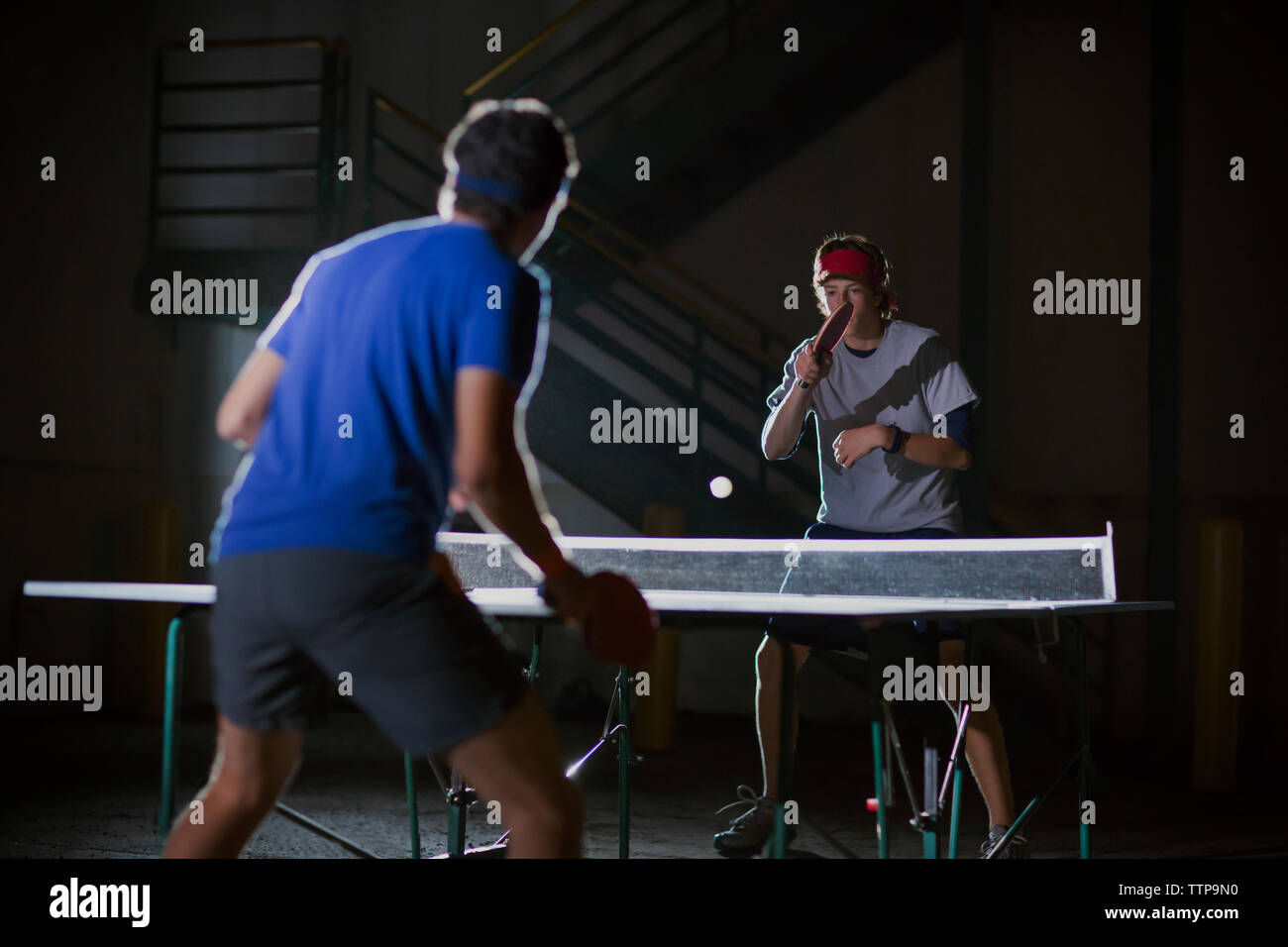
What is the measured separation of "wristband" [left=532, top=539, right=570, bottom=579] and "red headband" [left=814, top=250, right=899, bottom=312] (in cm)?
238

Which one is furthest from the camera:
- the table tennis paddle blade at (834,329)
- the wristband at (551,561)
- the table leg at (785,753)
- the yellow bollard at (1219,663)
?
the yellow bollard at (1219,663)

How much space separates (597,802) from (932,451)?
2463 mm

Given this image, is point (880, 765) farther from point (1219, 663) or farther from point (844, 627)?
point (1219, 663)

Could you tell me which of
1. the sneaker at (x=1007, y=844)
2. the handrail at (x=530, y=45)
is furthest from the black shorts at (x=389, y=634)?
the handrail at (x=530, y=45)

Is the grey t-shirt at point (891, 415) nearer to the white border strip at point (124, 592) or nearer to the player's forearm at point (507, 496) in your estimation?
the white border strip at point (124, 592)

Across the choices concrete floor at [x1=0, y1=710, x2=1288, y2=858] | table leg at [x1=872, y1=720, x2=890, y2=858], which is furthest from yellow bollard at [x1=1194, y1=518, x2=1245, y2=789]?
table leg at [x1=872, y1=720, x2=890, y2=858]

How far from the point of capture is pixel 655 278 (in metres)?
8.34

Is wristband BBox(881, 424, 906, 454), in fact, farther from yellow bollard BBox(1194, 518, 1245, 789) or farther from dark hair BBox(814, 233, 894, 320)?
yellow bollard BBox(1194, 518, 1245, 789)

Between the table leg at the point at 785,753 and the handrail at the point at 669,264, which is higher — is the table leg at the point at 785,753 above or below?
below

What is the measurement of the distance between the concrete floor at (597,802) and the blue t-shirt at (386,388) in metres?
2.77

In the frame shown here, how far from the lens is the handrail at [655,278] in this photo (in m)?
7.82

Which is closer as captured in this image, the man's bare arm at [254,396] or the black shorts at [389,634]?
the black shorts at [389,634]
